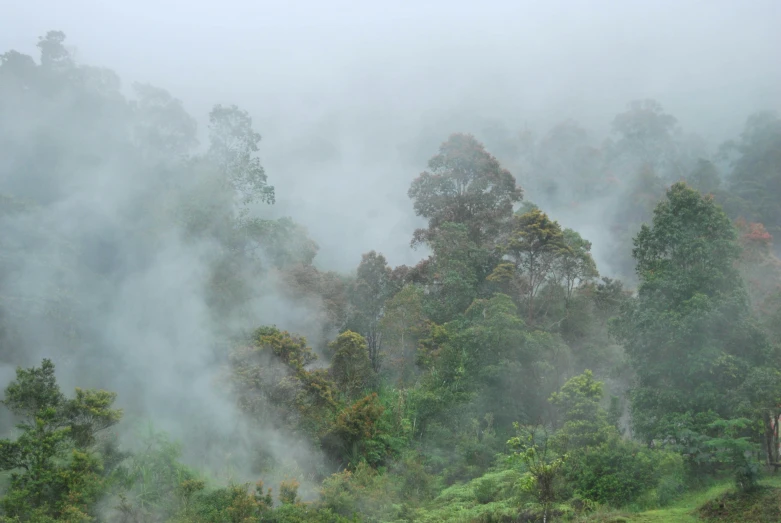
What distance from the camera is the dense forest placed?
9.91 metres

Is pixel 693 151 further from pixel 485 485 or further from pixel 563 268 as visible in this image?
pixel 485 485

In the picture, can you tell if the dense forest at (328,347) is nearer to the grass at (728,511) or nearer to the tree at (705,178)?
the grass at (728,511)

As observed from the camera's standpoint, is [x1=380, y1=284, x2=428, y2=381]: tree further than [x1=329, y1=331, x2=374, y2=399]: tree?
Yes

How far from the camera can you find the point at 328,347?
18359 millimetres

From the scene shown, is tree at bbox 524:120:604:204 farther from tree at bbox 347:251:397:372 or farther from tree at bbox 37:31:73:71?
tree at bbox 37:31:73:71

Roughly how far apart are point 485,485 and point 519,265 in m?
9.52

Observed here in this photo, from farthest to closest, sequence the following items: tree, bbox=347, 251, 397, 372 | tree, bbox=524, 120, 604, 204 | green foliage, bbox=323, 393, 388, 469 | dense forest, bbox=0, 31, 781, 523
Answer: tree, bbox=524, 120, 604, 204, tree, bbox=347, 251, 397, 372, green foliage, bbox=323, 393, 388, 469, dense forest, bbox=0, 31, 781, 523

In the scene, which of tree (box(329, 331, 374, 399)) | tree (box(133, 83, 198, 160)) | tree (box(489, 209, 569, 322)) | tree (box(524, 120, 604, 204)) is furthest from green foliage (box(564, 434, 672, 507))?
tree (box(524, 120, 604, 204))

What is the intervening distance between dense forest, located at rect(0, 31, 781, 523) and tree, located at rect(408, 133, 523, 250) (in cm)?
9

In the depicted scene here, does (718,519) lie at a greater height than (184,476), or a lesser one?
lesser

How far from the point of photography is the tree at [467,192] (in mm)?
21984

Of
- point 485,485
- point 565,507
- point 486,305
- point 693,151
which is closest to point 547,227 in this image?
point 486,305

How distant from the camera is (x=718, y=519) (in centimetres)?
727

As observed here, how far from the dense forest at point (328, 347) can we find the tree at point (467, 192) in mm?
87
